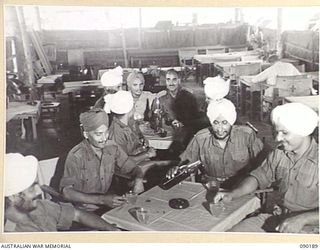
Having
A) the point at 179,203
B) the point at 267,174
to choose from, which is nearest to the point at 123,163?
the point at 179,203

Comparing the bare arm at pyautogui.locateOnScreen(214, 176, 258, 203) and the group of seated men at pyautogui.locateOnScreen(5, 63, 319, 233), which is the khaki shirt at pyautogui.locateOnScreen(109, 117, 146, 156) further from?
the bare arm at pyautogui.locateOnScreen(214, 176, 258, 203)

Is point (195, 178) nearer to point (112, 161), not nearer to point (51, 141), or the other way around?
point (112, 161)

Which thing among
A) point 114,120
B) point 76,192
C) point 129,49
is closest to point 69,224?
point 76,192

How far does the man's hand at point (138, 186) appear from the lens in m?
0.82

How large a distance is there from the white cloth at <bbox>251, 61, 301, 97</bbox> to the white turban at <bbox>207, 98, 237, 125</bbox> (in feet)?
0.23

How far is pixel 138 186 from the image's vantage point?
2.71 ft

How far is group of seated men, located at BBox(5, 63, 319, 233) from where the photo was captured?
78 centimetres

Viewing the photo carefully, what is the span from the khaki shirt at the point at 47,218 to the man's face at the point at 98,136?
0.13 meters

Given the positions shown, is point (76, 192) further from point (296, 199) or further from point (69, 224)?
point (296, 199)

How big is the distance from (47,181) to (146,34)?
13.5 inches

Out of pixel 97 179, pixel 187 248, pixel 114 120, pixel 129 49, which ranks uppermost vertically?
pixel 129 49

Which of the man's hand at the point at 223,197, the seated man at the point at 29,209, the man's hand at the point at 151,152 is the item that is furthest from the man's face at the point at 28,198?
the man's hand at the point at 223,197

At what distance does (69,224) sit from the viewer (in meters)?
0.78

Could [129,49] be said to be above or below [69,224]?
above
